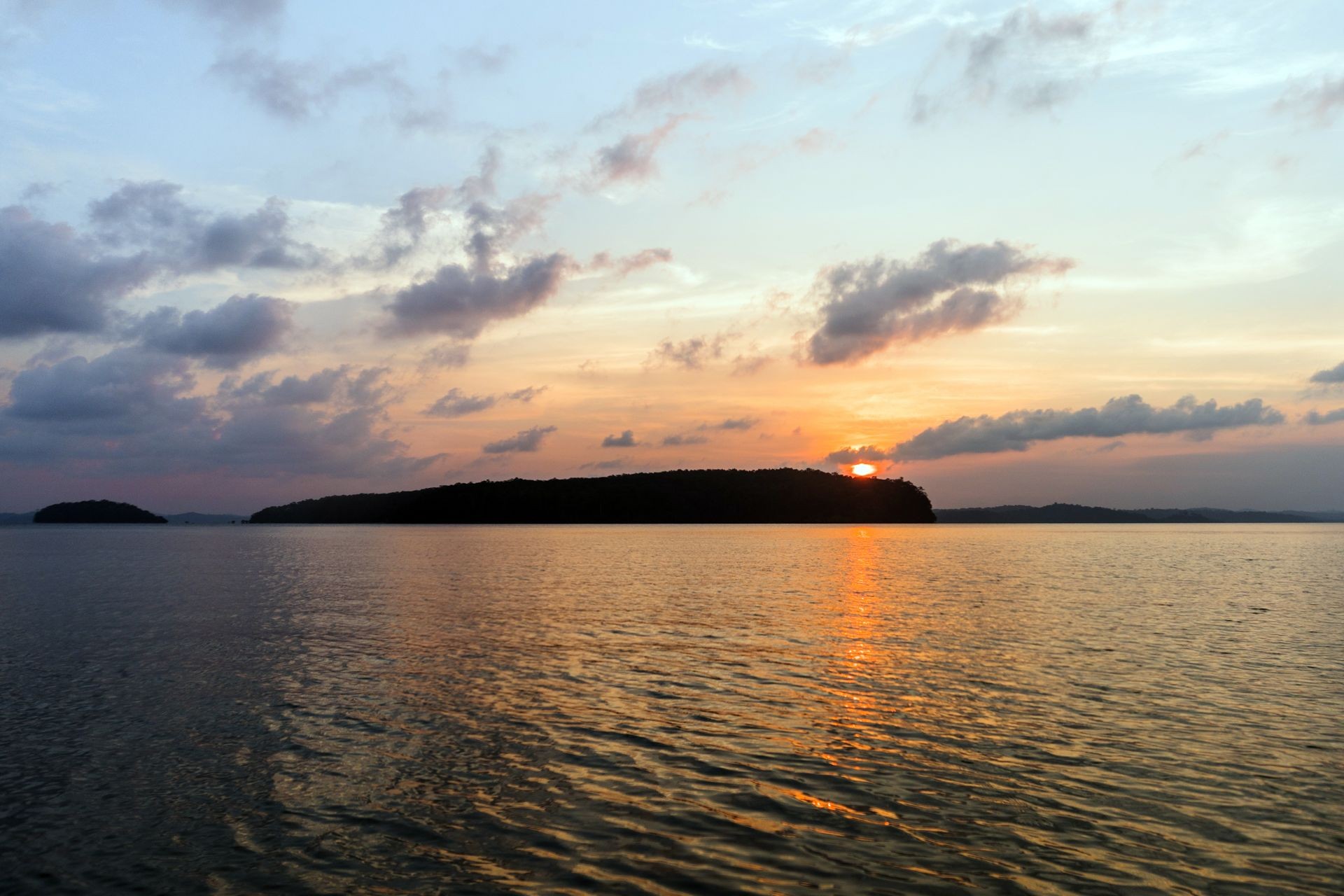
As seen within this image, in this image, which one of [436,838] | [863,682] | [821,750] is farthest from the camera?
[863,682]

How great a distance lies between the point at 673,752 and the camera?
75.0 ft

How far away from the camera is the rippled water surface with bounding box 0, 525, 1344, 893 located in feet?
51.7

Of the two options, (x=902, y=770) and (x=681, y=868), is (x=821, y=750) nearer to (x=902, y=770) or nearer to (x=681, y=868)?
(x=902, y=770)

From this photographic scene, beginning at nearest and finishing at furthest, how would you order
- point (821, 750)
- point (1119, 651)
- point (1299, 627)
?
1. point (821, 750)
2. point (1119, 651)
3. point (1299, 627)

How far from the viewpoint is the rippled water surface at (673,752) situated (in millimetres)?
15766

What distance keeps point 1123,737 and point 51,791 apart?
90.0 ft

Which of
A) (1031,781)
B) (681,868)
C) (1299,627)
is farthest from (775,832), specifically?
(1299,627)

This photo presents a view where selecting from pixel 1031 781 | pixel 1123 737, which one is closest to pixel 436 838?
pixel 1031 781

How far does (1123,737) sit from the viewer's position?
2416 cm

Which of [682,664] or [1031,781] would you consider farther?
[682,664]

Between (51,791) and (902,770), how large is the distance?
20207 millimetres

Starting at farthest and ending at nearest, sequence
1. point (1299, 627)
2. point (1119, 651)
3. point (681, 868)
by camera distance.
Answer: point (1299, 627), point (1119, 651), point (681, 868)

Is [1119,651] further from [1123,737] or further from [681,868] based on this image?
[681,868]

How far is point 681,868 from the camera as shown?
15445 millimetres
